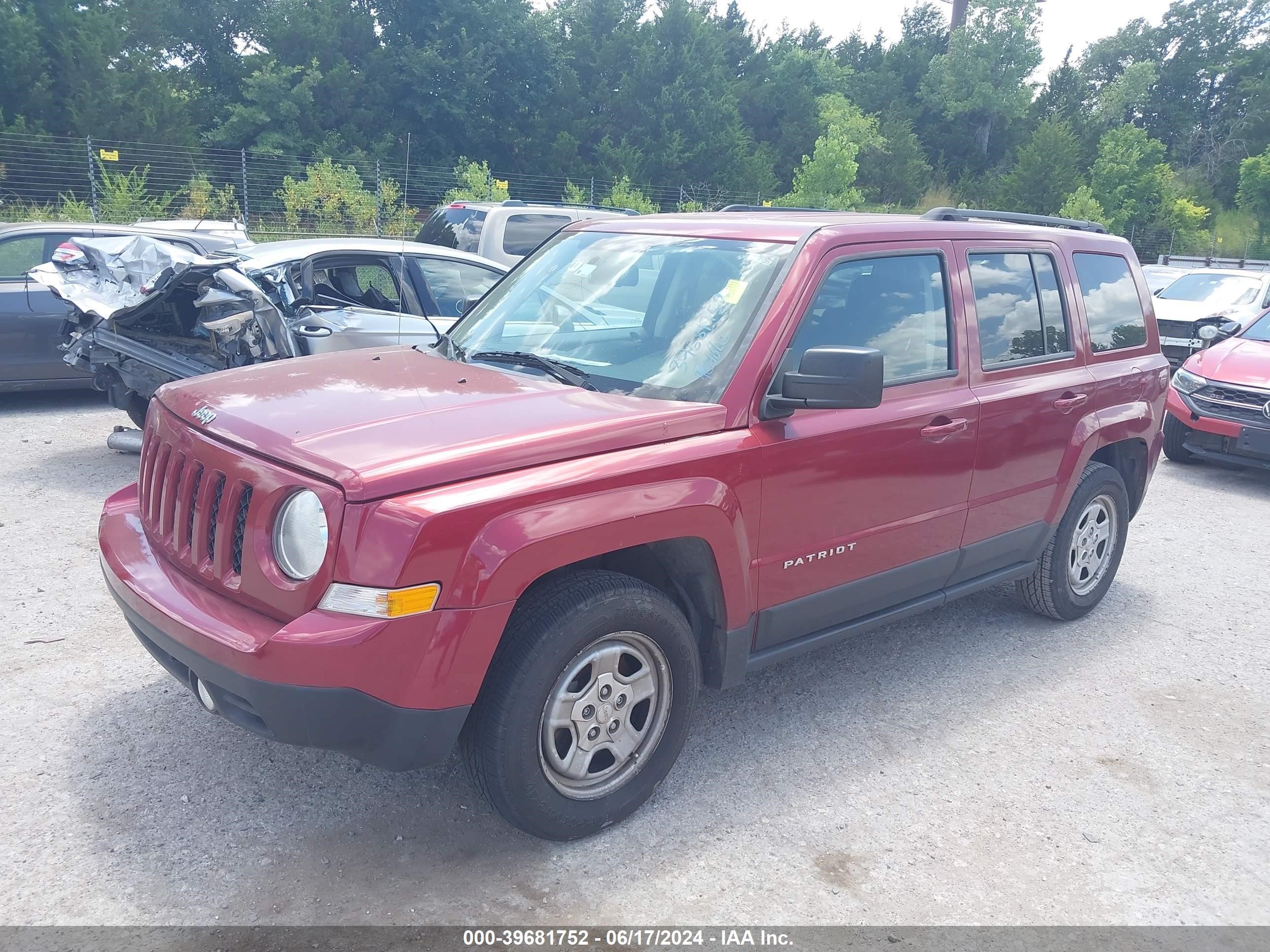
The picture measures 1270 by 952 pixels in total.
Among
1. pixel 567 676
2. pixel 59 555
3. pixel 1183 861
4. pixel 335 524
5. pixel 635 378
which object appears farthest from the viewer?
pixel 59 555

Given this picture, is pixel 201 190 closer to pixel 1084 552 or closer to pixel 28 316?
pixel 28 316

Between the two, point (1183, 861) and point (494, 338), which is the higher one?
point (494, 338)

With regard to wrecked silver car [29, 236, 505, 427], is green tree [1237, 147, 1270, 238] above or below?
above

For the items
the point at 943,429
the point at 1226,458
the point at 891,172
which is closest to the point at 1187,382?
the point at 1226,458

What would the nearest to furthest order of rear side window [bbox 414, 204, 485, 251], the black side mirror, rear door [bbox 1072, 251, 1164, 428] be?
the black side mirror
rear door [bbox 1072, 251, 1164, 428]
rear side window [bbox 414, 204, 485, 251]

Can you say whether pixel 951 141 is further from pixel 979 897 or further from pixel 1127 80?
pixel 979 897

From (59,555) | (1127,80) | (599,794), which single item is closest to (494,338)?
(599,794)

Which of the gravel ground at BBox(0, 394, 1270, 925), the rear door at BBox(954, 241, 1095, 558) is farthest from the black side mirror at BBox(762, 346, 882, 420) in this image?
the gravel ground at BBox(0, 394, 1270, 925)

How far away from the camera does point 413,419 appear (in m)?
3.16

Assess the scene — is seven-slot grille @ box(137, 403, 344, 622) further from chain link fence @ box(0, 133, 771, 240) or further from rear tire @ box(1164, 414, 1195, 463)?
chain link fence @ box(0, 133, 771, 240)

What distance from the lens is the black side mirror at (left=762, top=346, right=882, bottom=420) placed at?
3299 millimetres

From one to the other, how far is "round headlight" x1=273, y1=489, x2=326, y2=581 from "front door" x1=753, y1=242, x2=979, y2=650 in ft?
4.80

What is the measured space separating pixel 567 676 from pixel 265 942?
3.53ft

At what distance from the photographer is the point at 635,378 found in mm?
3621
